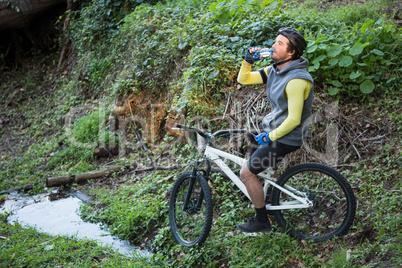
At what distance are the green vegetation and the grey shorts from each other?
0.91 metres

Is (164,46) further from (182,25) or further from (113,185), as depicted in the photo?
(113,185)

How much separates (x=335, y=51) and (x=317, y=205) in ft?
7.75

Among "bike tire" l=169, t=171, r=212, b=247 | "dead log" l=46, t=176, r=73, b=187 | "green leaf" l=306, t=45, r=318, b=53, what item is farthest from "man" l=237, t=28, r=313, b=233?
"dead log" l=46, t=176, r=73, b=187

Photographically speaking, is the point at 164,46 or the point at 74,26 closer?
the point at 164,46

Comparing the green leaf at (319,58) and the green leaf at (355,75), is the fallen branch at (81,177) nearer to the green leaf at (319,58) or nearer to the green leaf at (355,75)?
the green leaf at (319,58)

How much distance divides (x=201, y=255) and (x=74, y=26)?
370 inches

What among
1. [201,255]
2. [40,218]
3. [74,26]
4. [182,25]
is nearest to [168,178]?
[201,255]

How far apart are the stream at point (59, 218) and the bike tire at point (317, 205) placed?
1908mm

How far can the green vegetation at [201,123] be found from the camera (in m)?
3.96

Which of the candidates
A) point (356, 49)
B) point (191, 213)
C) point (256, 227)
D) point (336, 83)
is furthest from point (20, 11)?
point (256, 227)

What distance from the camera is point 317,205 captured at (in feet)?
12.7

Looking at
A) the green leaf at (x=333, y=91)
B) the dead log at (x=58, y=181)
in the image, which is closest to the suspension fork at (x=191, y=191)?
the green leaf at (x=333, y=91)

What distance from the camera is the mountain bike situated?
11.8 ft

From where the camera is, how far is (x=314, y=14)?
6098mm
